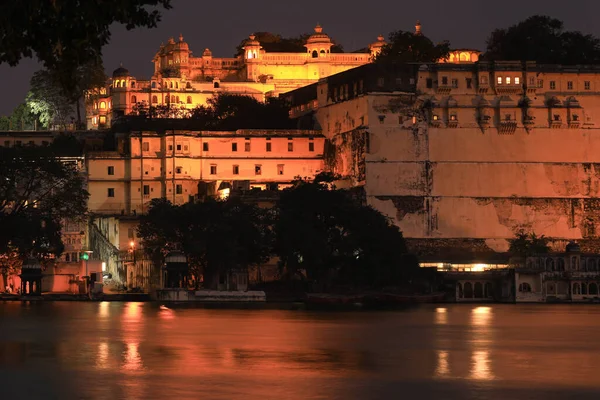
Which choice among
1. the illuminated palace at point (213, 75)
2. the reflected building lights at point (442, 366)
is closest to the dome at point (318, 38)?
the illuminated palace at point (213, 75)

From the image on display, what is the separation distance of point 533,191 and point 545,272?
1212cm

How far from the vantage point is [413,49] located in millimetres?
135500

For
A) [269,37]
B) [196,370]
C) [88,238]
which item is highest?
[269,37]

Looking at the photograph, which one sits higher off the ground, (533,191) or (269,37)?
(269,37)

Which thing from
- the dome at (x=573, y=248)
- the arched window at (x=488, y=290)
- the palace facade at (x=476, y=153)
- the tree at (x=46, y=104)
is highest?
the tree at (x=46, y=104)

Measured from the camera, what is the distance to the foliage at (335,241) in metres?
94.8

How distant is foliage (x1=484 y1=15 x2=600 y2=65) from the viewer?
125 metres

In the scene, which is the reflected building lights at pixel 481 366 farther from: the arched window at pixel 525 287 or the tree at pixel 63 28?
the arched window at pixel 525 287

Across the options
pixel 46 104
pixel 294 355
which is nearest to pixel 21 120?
pixel 46 104

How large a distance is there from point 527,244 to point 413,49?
107 feet

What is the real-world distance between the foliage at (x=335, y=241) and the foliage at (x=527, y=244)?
34.6ft

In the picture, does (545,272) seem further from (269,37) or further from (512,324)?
(269,37)

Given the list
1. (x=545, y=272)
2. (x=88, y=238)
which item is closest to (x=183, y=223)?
(x=88, y=238)

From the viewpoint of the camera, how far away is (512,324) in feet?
247
